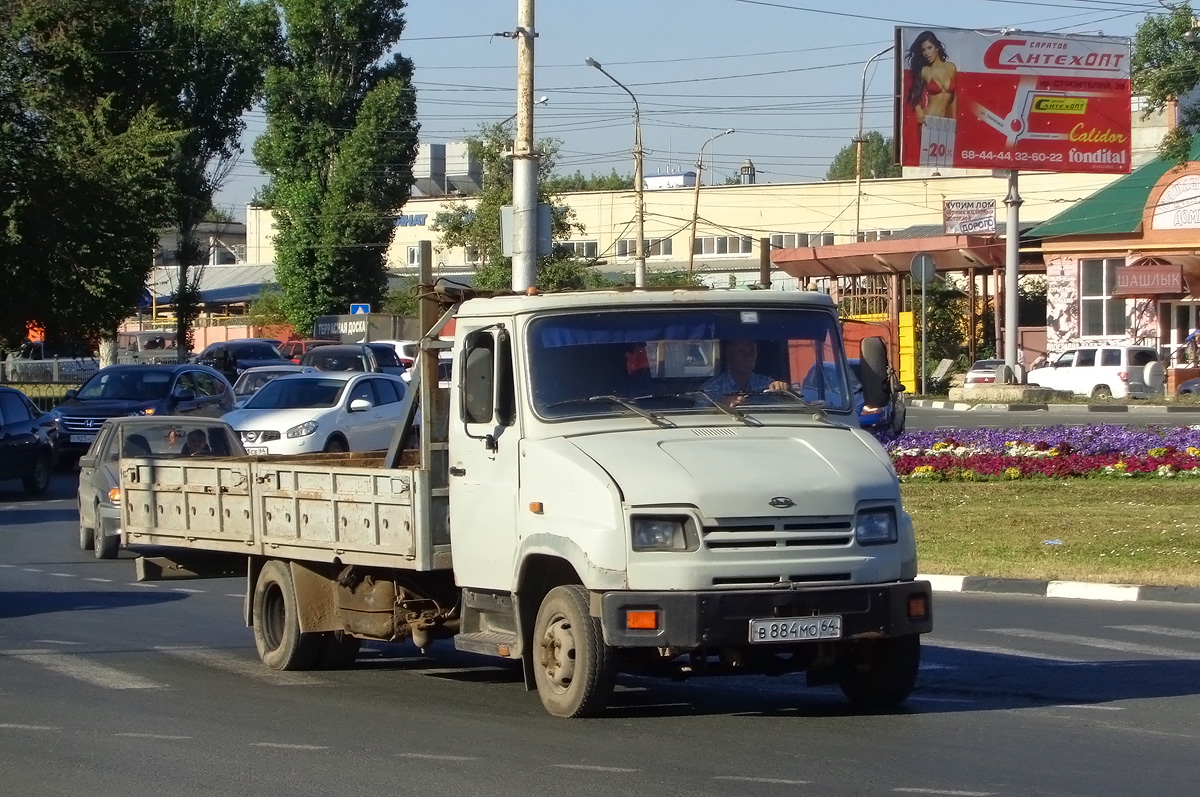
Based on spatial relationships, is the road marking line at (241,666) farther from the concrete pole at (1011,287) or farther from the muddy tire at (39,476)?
the concrete pole at (1011,287)

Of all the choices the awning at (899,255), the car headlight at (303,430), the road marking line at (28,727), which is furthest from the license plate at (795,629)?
the awning at (899,255)

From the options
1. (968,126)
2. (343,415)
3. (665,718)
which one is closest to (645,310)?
(665,718)

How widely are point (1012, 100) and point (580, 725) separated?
39.2 m

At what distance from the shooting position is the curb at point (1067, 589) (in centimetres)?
1439

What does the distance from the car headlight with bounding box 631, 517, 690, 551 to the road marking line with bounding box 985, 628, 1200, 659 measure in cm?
468

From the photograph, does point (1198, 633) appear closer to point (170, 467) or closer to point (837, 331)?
point (837, 331)

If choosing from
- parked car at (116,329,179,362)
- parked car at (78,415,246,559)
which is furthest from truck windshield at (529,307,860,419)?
parked car at (116,329,179,362)

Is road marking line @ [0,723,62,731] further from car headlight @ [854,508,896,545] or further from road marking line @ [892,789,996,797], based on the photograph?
road marking line @ [892,789,996,797]

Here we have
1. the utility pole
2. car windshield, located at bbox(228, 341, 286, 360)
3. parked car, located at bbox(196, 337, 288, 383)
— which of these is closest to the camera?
the utility pole

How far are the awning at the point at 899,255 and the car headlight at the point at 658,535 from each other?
44.4 meters

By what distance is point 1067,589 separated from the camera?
14.8m

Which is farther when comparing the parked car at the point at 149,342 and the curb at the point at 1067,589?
the parked car at the point at 149,342

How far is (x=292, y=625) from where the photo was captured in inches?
424

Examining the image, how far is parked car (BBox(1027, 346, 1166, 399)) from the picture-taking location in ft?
149
